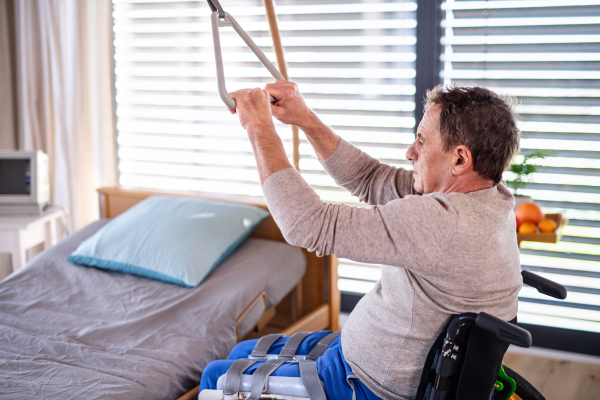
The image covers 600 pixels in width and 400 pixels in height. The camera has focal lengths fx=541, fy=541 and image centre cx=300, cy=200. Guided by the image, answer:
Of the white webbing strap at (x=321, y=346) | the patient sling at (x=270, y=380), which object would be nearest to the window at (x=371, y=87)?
the white webbing strap at (x=321, y=346)

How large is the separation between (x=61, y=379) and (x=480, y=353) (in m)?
1.02

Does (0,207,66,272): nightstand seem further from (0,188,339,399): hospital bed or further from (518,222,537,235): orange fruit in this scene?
(518,222,537,235): orange fruit

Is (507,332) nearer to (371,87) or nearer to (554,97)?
(554,97)

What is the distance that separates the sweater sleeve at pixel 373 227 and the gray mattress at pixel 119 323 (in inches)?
26.3

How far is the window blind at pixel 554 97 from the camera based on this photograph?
2.23 m

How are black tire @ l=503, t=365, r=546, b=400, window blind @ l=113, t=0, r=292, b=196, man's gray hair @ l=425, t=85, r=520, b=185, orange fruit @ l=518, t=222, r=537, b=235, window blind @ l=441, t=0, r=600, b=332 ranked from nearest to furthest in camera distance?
man's gray hair @ l=425, t=85, r=520, b=185, black tire @ l=503, t=365, r=546, b=400, orange fruit @ l=518, t=222, r=537, b=235, window blind @ l=441, t=0, r=600, b=332, window blind @ l=113, t=0, r=292, b=196

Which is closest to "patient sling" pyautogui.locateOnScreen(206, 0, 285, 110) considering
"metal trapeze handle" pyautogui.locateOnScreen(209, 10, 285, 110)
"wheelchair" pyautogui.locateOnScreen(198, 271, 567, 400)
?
"metal trapeze handle" pyautogui.locateOnScreen(209, 10, 285, 110)

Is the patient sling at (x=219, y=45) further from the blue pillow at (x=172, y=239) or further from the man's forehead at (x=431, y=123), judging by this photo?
the blue pillow at (x=172, y=239)

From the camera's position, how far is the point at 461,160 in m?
1.11

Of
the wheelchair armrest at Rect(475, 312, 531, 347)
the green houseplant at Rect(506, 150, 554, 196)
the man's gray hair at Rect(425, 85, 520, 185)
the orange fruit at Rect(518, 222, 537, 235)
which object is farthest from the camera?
the green houseplant at Rect(506, 150, 554, 196)

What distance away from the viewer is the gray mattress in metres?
1.38

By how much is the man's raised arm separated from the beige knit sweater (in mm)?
290

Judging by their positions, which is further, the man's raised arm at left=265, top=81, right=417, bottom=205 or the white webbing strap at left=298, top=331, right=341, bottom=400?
the man's raised arm at left=265, top=81, right=417, bottom=205

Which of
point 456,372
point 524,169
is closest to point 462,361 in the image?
point 456,372
